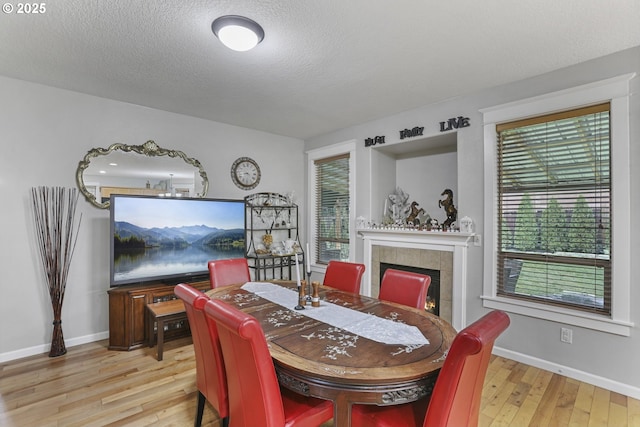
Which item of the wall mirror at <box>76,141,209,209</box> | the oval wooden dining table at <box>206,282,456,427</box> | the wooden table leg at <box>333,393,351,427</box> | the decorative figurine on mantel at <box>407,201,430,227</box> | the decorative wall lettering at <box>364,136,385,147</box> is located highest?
the decorative wall lettering at <box>364,136,385,147</box>

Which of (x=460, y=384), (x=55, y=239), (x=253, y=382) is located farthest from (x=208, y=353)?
(x=55, y=239)

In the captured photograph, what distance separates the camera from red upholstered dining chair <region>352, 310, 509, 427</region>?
1.06m

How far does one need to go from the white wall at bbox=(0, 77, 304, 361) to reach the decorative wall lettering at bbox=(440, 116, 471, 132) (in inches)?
128

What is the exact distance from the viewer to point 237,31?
1.97m

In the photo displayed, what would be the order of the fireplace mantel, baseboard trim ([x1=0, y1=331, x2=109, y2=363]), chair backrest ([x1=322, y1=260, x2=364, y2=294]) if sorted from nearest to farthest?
1. chair backrest ([x1=322, y1=260, x2=364, y2=294])
2. baseboard trim ([x1=0, y1=331, x2=109, y2=363])
3. the fireplace mantel

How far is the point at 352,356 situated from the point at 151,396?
1884 millimetres

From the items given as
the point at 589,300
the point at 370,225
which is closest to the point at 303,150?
the point at 370,225

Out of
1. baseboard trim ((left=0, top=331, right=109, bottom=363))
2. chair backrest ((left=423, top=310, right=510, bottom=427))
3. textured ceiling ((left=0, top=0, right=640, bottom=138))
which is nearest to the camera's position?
chair backrest ((left=423, top=310, right=510, bottom=427))

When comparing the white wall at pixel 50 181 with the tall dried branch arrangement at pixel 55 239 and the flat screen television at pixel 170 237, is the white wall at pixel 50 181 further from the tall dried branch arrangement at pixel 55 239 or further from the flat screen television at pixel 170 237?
the flat screen television at pixel 170 237

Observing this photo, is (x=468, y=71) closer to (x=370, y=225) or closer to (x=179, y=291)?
(x=370, y=225)

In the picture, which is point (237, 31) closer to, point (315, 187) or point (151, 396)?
point (151, 396)

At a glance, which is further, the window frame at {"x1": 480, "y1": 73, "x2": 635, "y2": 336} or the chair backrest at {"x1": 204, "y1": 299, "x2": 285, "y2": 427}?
the window frame at {"x1": 480, "y1": 73, "x2": 635, "y2": 336}

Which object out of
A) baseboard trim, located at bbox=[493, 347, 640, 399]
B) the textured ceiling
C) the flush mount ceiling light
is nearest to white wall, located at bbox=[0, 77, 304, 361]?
the textured ceiling

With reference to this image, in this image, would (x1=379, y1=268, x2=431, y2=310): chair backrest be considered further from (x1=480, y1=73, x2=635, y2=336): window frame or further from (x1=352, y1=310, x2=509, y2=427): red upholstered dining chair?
(x1=480, y1=73, x2=635, y2=336): window frame
